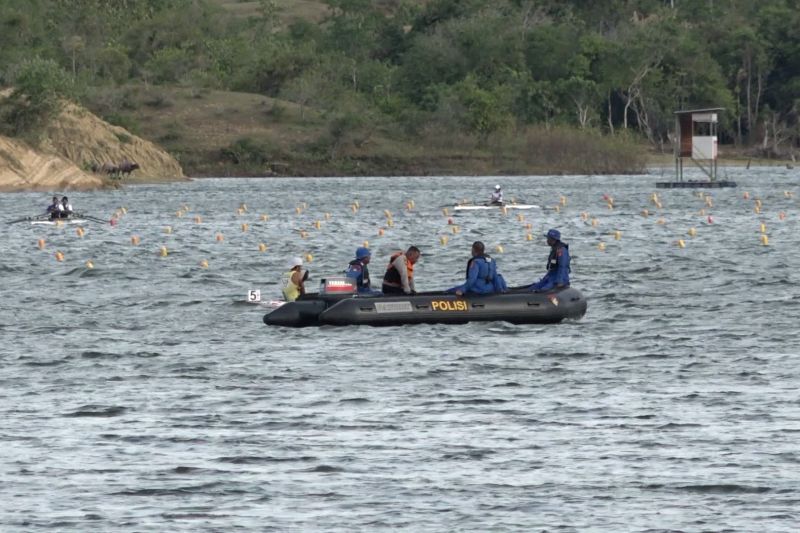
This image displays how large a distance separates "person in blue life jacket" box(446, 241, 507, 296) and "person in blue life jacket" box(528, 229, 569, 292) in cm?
106

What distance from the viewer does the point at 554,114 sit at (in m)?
179

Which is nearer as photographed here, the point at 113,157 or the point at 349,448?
the point at 349,448

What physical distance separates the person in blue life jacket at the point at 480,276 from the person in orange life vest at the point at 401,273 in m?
0.96

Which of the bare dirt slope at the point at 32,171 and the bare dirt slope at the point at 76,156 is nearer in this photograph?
the bare dirt slope at the point at 32,171

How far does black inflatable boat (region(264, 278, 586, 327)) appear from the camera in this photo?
3672 cm

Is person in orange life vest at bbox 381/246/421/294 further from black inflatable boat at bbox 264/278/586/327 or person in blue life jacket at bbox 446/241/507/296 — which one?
person in blue life jacket at bbox 446/241/507/296

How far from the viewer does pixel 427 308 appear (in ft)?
121

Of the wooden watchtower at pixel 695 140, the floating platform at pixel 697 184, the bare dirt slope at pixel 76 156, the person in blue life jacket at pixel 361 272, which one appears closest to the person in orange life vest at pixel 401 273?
the person in blue life jacket at pixel 361 272

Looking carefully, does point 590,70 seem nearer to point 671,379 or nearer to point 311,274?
point 311,274

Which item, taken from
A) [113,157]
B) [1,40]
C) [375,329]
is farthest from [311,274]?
[1,40]

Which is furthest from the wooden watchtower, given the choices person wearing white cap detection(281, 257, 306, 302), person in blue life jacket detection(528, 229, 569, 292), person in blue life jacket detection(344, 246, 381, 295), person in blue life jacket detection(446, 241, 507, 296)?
person in blue life jacket detection(446, 241, 507, 296)

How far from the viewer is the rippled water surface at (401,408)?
2186cm

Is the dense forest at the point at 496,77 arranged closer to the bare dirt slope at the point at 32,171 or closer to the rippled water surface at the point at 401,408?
the bare dirt slope at the point at 32,171

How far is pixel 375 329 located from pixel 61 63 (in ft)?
501
